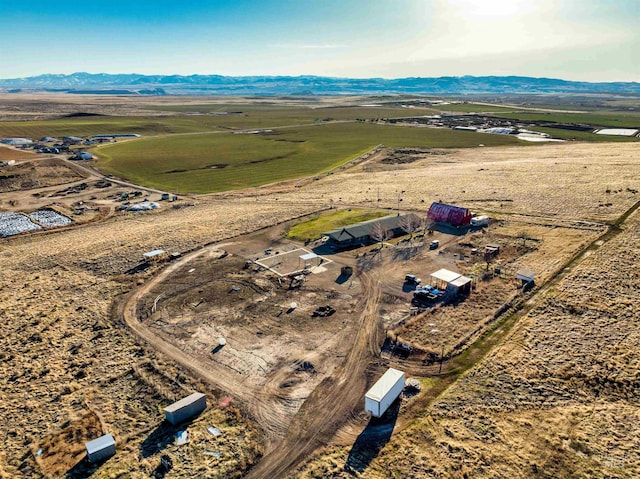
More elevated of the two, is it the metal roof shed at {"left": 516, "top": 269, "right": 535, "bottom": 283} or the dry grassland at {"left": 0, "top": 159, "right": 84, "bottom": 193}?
the dry grassland at {"left": 0, "top": 159, "right": 84, "bottom": 193}

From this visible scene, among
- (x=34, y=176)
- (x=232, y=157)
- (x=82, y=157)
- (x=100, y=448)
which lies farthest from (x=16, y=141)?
(x=100, y=448)

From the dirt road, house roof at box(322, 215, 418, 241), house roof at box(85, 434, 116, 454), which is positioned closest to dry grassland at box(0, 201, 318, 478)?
house roof at box(85, 434, 116, 454)

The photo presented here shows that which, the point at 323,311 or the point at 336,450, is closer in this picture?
the point at 336,450

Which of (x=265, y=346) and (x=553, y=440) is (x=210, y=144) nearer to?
(x=265, y=346)

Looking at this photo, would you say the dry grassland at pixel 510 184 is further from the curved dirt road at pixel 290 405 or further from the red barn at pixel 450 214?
the curved dirt road at pixel 290 405

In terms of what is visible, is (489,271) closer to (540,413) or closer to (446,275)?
(446,275)

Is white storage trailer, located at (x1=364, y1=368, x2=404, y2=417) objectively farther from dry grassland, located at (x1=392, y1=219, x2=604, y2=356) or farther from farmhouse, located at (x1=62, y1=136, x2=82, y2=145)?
farmhouse, located at (x1=62, y1=136, x2=82, y2=145)

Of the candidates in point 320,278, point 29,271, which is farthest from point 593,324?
point 29,271
